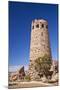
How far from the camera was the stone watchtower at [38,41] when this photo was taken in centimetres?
254

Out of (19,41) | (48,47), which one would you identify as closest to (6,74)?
(19,41)

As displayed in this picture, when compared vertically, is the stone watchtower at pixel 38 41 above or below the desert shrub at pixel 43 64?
above

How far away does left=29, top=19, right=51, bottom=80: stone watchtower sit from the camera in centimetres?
254

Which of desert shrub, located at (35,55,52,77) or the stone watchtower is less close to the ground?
the stone watchtower

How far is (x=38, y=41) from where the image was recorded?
8.43 ft

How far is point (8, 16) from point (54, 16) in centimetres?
52

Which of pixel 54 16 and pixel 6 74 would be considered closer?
pixel 6 74

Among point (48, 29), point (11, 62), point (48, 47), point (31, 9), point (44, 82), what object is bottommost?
point (44, 82)

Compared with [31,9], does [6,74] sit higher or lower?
lower

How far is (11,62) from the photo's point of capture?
2.47 metres

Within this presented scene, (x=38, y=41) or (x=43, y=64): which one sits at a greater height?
(x=38, y=41)

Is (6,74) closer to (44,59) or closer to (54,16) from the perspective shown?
(44,59)

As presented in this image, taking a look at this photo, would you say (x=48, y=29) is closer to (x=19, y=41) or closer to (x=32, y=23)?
(x=32, y=23)

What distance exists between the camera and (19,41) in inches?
99.0
